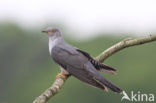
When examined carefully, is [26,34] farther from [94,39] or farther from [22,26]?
[94,39]

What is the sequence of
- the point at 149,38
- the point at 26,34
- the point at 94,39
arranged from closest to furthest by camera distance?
the point at 149,38 < the point at 94,39 < the point at 26,34

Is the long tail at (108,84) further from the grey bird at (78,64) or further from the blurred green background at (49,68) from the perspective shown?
the blurred green background at (49,68)

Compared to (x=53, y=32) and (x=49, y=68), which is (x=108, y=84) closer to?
(x=53, y=32)

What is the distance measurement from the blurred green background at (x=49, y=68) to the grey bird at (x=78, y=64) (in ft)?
92.9

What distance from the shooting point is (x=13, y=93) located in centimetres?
5488

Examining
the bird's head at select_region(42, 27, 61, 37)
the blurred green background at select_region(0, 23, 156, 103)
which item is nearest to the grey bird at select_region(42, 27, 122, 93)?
the bird's head at select_region(42, 27, 61, 37)

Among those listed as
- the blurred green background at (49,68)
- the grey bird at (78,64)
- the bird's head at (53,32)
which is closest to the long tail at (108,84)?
the grey bird at (78,64)

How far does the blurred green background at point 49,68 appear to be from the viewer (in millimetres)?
47062

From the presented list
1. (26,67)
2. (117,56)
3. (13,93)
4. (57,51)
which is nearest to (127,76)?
(117,56)

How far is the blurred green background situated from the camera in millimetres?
47062

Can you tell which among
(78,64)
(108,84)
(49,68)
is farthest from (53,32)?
(49,68)

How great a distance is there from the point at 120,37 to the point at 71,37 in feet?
32.7

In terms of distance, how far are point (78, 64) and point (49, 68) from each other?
46.7 m

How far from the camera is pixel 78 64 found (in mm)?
12422
